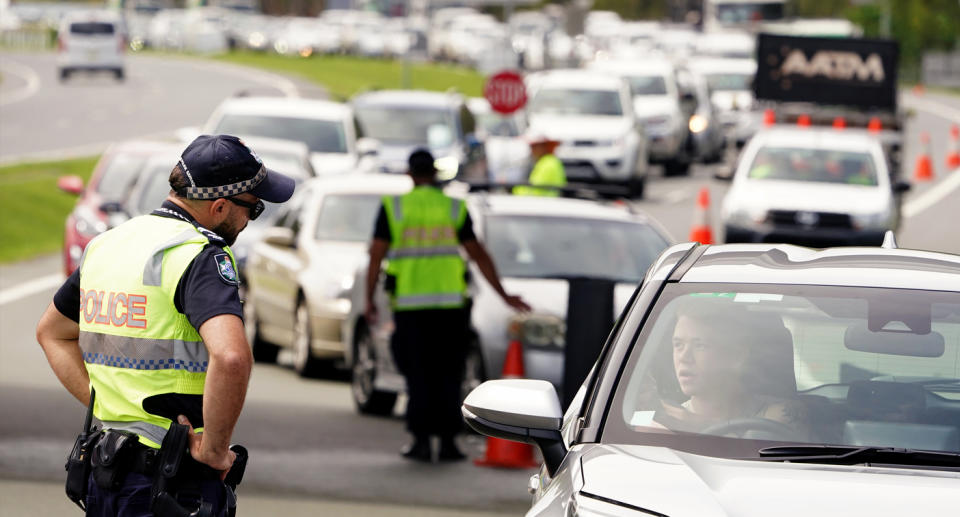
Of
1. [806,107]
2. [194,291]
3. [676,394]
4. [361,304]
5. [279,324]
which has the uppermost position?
[194,291]

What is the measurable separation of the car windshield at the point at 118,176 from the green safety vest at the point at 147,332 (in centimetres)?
1371

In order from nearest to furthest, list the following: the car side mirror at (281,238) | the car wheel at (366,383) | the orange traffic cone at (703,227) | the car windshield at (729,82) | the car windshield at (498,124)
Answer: the car wheel at (366,383)
the car side mirror at (281,238)
the orange traffic cone at (703,227)
the car windshield at (498,124)
the car windshield at (729,82)

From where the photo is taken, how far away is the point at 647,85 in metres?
40.5

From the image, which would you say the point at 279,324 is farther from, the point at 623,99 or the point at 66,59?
the point at 66,59

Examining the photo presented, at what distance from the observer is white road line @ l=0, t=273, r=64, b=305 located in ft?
65.3

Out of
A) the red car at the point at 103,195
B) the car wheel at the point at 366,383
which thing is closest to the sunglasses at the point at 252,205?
the car wheel at the point at 366,383

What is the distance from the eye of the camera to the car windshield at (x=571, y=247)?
1308 cm

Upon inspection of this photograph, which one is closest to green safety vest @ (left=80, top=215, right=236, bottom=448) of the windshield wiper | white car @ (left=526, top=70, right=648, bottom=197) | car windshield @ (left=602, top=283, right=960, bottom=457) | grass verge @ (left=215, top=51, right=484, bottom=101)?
car windshield @ (left=602, top=283, right=960, bottom=457)

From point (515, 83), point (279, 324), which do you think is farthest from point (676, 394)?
point (515, 83)

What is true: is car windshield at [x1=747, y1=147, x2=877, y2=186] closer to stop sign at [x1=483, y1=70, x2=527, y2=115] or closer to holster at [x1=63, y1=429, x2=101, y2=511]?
stop sign at [x1=483, y1=70, x2=527, y2=115]

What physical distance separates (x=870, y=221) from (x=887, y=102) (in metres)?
15.2

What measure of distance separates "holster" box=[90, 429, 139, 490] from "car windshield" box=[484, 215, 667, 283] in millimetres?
7885

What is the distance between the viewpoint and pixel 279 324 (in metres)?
15.8

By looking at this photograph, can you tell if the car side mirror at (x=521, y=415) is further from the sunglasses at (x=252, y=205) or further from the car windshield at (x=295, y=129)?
the car windshield at (x=295, y=129)
